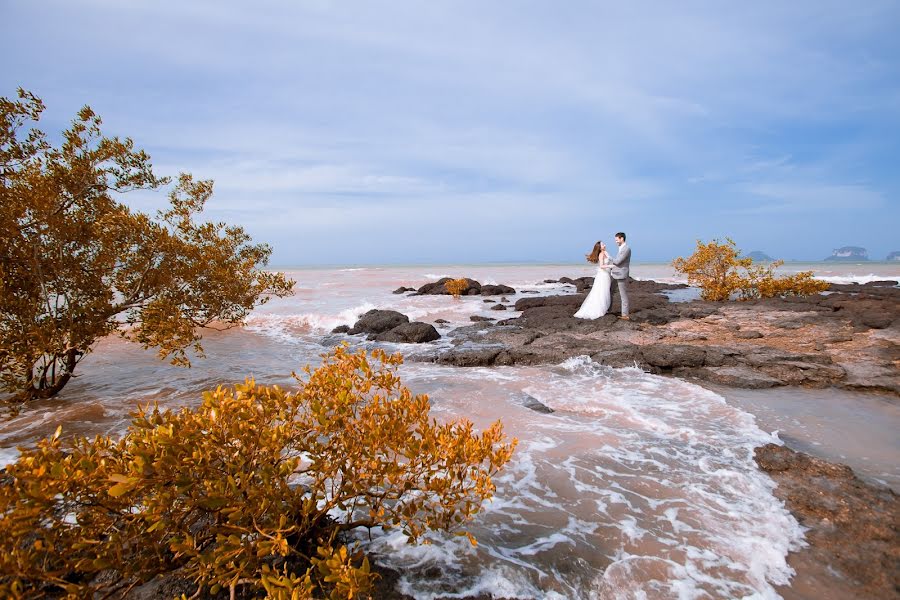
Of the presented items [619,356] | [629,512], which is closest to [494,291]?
[619,356]

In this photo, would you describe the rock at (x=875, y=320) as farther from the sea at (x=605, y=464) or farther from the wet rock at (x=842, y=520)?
the wet rock at (x=842, y=520)

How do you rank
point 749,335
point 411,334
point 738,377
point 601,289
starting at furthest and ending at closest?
point 601,289
point 411,334
point 749,335
point 738,377

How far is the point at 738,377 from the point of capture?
830cm

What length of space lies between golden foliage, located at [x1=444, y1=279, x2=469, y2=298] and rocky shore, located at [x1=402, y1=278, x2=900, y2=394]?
10045mm

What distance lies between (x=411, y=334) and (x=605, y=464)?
29.4ft

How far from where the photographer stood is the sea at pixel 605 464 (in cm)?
336

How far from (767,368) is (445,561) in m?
8.14

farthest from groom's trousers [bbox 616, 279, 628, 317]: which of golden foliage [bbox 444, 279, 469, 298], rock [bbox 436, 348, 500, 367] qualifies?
golden foliage [bbox 444, 279, 469, 298]

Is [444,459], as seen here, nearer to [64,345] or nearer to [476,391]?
[476,391]

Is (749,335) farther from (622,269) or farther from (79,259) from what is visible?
(79,259)

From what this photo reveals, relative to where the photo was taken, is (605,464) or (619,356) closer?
(605,464)

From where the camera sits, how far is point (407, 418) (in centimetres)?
308

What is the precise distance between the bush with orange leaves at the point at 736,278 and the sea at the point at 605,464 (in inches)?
491

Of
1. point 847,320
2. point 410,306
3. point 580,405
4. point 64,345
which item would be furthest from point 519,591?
point 410,306
